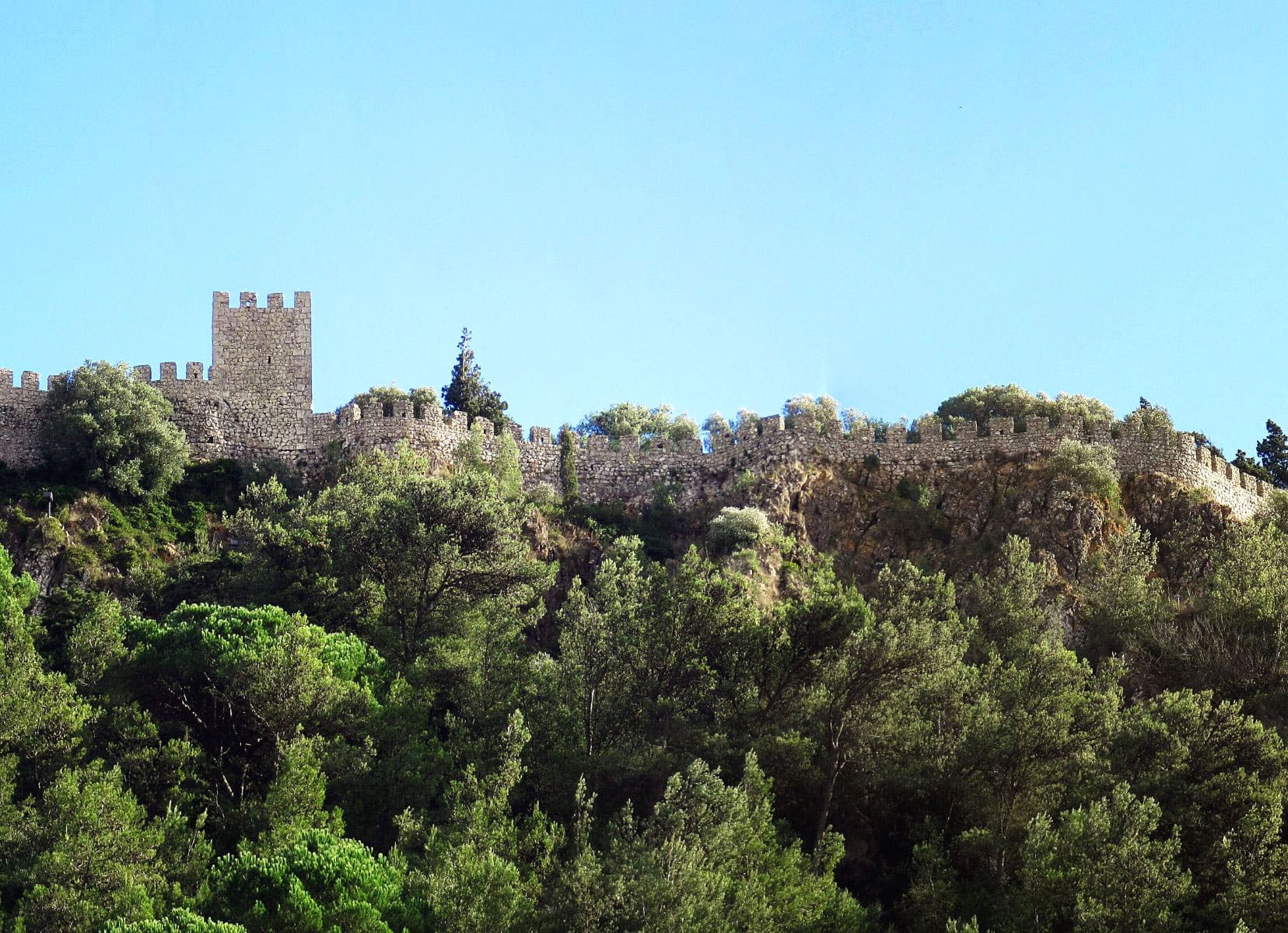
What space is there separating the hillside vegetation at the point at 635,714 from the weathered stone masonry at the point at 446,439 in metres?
1.54

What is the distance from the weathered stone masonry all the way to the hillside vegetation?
154cm

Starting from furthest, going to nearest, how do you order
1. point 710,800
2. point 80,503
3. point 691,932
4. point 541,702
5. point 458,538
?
1. point 80,503
2. point 458,538
3. point 541,702
4. point 710,800
5. point 691,932

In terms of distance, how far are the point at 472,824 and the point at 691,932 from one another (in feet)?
16.8

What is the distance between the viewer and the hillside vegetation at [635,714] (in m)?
36.9

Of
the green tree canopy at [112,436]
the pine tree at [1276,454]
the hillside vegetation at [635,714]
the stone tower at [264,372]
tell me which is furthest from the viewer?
the pine tree at [1276,454]

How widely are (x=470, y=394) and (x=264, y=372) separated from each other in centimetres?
629

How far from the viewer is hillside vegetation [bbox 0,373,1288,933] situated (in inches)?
1454

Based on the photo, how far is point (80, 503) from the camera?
52125mm

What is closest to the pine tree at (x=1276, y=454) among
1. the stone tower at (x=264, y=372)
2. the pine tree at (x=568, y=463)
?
the pine tree at (x=568, y=463)

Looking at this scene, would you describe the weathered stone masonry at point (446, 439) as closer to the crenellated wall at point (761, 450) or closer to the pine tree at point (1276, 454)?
the crenellated wall at point (761, 450)

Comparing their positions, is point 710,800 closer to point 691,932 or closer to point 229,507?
point 691,932

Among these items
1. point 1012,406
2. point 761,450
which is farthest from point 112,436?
point 1012,406

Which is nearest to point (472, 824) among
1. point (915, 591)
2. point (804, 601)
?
point (804, 601)

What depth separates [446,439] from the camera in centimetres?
5606
